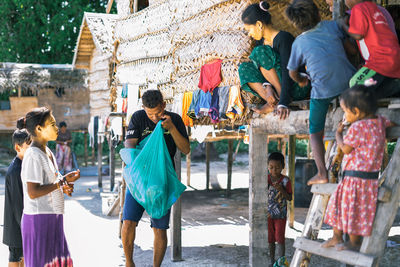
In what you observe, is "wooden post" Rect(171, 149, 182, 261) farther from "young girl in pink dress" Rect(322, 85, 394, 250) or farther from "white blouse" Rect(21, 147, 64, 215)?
"young girl in pink dress" Rect(322, 85, 394, 250)

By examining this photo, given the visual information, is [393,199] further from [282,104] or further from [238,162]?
[238,162]

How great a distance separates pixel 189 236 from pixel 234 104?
11.6 ft

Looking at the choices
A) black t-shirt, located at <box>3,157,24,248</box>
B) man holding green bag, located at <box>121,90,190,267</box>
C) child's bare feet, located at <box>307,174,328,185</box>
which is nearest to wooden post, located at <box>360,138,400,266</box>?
child's bare feet, located at <box>307,174,328,185</box>

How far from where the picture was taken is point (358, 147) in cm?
306

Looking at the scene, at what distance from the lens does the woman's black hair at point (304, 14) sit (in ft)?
12.3

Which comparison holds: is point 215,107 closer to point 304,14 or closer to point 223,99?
point 223,99

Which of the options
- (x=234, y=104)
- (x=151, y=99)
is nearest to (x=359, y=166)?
(x=234, y=104)

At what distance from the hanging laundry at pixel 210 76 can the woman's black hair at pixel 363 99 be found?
227 centimetres

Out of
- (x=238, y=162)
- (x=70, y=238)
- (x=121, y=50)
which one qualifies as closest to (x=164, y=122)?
(x=70, y=238)

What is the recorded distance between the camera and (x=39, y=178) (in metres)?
3.59

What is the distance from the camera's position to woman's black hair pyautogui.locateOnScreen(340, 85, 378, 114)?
9.94 ft

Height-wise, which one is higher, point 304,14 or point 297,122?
point 304,14

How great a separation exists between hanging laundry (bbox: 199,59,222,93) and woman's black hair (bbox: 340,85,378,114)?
2.27 m

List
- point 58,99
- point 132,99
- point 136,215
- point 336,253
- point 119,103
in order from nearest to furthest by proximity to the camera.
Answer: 1. point 336,253
2. point 136,215
3. point 132,99
4. point 119,103
5. point 58,99
